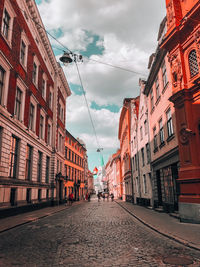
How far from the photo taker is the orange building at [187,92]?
11.0 meters

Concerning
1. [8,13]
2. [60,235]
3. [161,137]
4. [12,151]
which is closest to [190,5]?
[161,137]

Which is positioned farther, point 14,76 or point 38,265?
point 14,76

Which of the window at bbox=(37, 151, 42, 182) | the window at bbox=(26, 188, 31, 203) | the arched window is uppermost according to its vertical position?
the arched window

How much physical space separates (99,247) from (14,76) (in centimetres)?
1447

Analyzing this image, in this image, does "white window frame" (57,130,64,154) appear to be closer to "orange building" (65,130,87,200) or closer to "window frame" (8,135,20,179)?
"orange building" (65,130,87,200)

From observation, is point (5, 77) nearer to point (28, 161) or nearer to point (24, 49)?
point (24, 49)

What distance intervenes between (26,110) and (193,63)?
14.0 metres

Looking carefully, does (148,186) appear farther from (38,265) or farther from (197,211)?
(38,265)

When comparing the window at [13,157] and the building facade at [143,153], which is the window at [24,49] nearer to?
the window at [13,157]

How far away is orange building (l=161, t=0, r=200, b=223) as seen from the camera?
10992 mm

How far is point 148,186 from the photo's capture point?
883 inches

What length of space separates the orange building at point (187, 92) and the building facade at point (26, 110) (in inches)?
324

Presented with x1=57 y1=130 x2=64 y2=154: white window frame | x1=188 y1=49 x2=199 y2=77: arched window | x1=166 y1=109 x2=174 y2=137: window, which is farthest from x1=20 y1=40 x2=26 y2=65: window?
x1=57 y1=130 x2=64 y2=154: white window frame

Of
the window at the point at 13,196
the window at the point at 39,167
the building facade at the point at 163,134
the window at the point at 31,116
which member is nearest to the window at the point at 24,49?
the window at the point at 31,116
